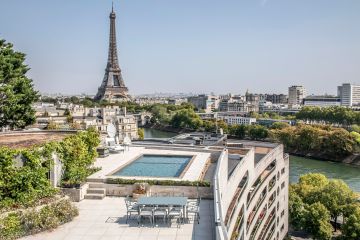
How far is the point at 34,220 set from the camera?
34.1ft

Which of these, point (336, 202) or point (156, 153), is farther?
point (336, 202)

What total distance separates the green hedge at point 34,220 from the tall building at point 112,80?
438 ft

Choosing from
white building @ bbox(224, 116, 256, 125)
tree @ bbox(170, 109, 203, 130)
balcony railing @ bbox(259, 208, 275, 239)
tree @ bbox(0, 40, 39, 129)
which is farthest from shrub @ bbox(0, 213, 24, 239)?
white building @ bbox(224, 116, 256, 125)

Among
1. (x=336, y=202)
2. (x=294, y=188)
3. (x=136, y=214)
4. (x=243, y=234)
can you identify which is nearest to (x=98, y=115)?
(x=294, y=188)

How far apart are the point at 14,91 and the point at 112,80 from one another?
128921 millimetres

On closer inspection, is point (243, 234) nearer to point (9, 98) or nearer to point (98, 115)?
point (9, 98)

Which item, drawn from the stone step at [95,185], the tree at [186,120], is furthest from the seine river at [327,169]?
the tree at [186,120]

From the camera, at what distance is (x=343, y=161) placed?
6144cm

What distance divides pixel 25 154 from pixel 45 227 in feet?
10.0

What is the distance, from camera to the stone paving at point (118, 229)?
389 inches

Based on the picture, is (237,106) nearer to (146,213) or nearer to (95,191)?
(95,191)

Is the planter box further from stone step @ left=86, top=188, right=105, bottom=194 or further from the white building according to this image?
the white building

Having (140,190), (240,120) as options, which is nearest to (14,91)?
(140,190)

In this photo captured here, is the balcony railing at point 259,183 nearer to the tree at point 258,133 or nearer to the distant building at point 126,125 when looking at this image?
the distant building at point 126,125
